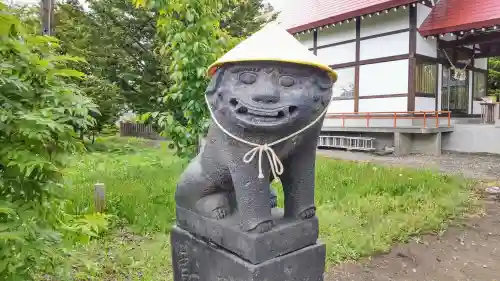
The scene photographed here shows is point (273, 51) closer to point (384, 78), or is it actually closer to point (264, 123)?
point (264, 123)

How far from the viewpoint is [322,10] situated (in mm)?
13383

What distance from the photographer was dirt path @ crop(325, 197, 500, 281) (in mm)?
3227

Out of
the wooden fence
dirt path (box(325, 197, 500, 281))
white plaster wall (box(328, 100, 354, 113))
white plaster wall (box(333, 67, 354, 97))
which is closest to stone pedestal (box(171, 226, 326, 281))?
dirt path (box(325, 197, 500, 281))

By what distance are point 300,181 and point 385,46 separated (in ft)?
35.1

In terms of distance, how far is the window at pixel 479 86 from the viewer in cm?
1327

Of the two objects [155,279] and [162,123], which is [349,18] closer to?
[162,123]

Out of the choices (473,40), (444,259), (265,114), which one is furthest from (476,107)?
(265,114)

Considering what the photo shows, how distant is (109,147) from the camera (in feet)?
40.4

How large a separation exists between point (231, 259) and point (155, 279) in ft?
4.84

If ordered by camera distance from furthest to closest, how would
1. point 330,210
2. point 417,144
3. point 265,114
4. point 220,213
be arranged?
point 417,144
point 330,210
point 220,213
point 265,114

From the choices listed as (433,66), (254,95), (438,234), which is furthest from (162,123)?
(433,66)

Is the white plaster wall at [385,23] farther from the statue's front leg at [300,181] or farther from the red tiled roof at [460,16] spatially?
the statue's front leg at [300,181]

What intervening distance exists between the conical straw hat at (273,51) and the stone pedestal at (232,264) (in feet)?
2.87

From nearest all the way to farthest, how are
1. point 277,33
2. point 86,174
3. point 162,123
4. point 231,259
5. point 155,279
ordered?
point 277,33
point 231,259
point 155,279
point 162,123
point 86,174
